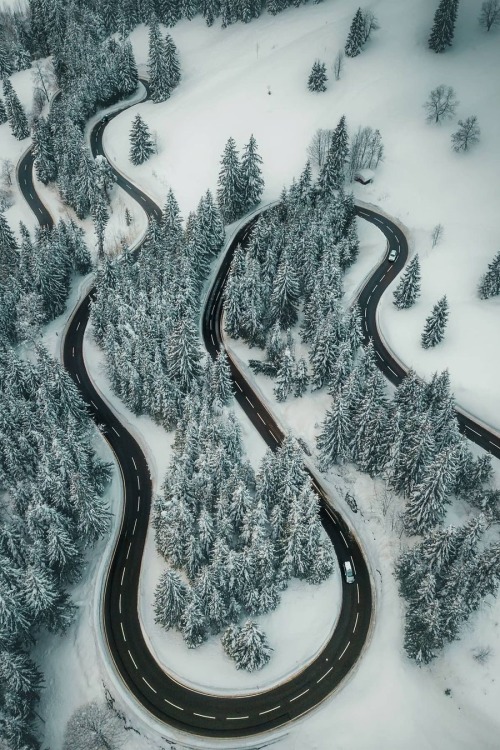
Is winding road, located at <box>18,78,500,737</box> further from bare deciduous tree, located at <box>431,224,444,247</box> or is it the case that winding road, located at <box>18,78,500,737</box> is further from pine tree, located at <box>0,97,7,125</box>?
pine tree, located at <box>0,97,7,125</box>

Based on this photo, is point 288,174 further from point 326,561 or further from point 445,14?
point 326,561

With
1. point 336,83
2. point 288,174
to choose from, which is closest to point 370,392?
point 288,174

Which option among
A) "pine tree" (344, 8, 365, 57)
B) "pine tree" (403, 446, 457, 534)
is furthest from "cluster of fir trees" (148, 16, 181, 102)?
"pine tree" (403, 446, 457, 534)

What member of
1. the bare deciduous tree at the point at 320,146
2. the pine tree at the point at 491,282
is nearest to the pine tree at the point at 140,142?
the bare deciduous tree at the point at 320,146

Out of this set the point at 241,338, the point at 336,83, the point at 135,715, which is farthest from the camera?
the point at 336,83

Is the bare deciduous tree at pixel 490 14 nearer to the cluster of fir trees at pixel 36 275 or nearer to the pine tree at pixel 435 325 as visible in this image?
the pine tree at pixel 435 325
